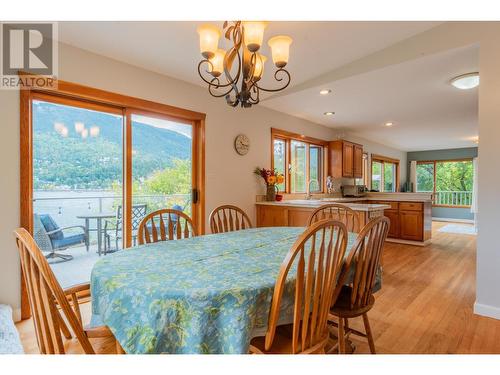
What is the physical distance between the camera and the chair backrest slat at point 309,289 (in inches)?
42.6

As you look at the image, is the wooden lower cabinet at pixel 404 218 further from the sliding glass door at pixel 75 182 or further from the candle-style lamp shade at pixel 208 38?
the candle-style lamp shade at pixel 208 38

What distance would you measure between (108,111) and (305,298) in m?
2.59

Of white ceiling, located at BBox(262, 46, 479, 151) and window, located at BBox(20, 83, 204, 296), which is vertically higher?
white ceiling, located at BBox(262, 46, 479, 151)

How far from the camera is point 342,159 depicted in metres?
5.39

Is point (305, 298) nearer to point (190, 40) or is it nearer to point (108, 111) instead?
point (190, 40)

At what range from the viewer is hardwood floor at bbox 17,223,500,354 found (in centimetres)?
186

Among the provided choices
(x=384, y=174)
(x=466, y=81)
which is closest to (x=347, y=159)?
(x=466, y=81)

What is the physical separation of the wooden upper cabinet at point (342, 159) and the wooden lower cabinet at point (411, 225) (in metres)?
1.28

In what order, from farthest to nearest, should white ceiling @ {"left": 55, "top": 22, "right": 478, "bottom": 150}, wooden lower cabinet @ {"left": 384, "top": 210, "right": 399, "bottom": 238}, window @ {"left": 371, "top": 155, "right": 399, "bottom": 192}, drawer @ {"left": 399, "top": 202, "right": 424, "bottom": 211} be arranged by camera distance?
window @ {"left": 371, "top": 155, "right": 399, "bottom": 192}
wooden lower cabinet @ {"left": 384, "top": 210, "right": 399, "bottom": 238}
drawer @ {"left": 399, "top": 202, "right": 424, "bottom": 211}
white ceiling @ {"left": 55, "top": 22, "right": 478, "bottom": 150}

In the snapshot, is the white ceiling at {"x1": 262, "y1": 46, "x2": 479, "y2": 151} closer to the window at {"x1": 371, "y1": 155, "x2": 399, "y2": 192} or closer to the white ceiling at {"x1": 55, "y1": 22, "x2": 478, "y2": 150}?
the white ceiling at {"x1": 55, "y1": 22, "x2": 478, "y2": 150}

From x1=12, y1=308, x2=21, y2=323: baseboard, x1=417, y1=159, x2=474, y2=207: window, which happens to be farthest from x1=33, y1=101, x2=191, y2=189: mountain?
x1=417, y1=159, x2=474, y2=207: window

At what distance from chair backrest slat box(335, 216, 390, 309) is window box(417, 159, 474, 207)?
9.03 m

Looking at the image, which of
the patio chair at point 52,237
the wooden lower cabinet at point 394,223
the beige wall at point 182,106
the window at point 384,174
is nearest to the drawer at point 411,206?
the wooden lower cabinet at point 394,223

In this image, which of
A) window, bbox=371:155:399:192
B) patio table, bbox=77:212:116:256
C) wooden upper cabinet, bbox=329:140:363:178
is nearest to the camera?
patio table, bbox=77:212:116:256
